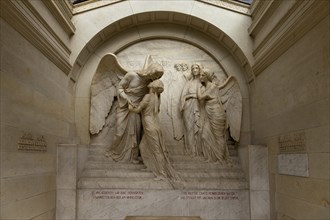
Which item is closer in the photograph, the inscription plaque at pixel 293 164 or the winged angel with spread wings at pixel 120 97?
the inscription plaque at pixel 293 164

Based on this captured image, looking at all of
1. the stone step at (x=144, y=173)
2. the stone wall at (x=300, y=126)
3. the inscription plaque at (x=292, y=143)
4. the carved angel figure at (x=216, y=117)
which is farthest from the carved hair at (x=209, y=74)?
the inscription plaque at (x=292, y=143)

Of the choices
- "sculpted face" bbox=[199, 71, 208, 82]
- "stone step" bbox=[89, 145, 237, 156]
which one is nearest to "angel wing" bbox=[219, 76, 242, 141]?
"stone step" bbox=[89, 145, 237, 156]

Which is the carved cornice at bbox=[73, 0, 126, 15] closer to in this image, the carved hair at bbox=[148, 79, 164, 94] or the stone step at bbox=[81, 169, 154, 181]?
the carved hair at bbox=[148, 79, 164, 94]

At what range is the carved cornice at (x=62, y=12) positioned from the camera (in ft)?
17.8

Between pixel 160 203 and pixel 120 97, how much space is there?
219cm

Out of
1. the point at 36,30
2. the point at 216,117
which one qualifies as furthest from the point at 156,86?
the point at 36,30

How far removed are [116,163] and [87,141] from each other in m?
0.96

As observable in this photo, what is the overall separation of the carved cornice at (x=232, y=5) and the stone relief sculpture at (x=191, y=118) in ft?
4.65

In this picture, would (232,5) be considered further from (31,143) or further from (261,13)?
(31,143)

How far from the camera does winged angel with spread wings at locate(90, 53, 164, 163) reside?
6.52 meters

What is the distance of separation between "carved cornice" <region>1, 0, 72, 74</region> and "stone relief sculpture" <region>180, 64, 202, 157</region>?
8.12 ft

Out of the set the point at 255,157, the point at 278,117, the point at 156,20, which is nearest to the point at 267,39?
the point at 278,117

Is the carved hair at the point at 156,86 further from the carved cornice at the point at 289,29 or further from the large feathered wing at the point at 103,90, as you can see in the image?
the carved cornice at the point at 289,29

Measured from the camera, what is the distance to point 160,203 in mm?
5871
